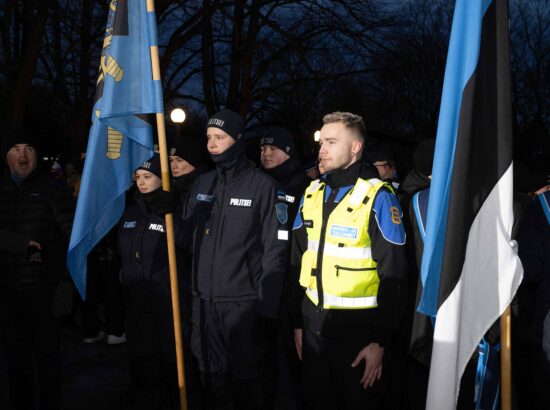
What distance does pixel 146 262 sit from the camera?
486 centimetres

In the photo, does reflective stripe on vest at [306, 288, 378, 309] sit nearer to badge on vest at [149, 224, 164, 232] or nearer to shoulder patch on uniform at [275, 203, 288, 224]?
shoulder patch on uniform at [275, 203, 288, 224]

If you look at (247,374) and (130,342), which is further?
(130,342)

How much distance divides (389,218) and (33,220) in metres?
2.61

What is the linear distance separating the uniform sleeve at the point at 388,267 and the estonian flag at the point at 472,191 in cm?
42

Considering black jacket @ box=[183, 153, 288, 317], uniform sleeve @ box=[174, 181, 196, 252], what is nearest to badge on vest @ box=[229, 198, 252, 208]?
black jacket @ box=[183, 153, 288, 317]

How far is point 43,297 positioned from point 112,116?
1.50 metres

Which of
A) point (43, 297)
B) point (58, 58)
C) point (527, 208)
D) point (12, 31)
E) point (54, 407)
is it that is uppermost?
point (12, 31)

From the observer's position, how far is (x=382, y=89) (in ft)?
101

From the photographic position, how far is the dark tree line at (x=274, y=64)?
48.5 feet

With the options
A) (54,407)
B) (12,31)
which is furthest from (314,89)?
(54,407)

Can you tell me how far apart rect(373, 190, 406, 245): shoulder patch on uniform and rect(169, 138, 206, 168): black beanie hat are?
243 cm

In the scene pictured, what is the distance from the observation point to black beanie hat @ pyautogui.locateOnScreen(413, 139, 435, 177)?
442 centimetres

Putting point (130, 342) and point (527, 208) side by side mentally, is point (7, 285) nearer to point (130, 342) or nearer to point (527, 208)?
point (130, 342)

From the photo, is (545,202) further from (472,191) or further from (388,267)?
(388,267)
